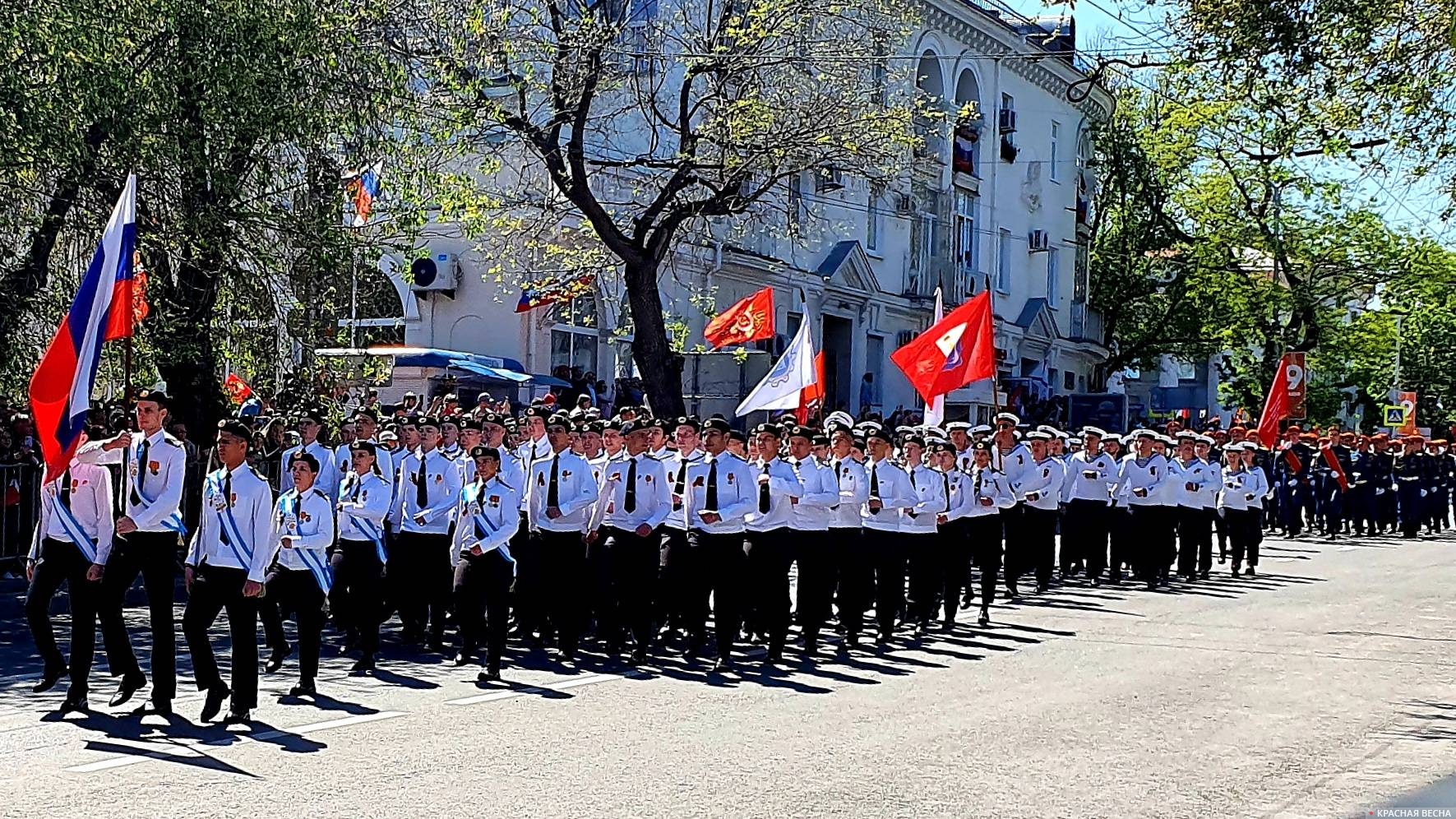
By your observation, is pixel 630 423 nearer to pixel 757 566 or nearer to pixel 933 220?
pixel 757 566

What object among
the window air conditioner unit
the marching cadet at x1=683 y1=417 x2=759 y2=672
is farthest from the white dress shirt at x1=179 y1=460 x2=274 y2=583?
the window air conditioner unit

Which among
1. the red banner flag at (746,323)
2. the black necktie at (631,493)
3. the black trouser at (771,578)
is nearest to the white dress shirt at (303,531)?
the black necktie at (631,493)

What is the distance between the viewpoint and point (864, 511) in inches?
599

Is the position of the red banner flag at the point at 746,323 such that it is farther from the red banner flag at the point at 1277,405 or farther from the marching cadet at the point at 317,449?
the marching cadet at the point at 317,449

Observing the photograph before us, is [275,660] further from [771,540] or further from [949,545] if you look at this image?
[949,545]

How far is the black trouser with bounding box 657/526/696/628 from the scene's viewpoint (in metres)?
13.6

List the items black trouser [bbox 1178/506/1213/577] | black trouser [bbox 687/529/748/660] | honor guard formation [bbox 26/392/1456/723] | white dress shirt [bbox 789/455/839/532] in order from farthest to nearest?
black trouser [bbox 1178/506/1213/577] < white dress shirt [bbox 789/455/839/532] < black trouser [bbox 687/529/748/660] < honor guard formation [bbox 26/392/1456/723]

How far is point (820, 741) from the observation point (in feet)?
32.3

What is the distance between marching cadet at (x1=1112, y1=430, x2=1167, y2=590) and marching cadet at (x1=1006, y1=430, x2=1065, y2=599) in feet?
5.02

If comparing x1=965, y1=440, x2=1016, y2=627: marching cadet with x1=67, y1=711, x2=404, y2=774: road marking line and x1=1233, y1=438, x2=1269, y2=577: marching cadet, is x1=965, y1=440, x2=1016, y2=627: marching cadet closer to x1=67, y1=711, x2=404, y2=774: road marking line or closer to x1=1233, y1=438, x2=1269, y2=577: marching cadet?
x1=1233, y1=438, x2=1269, y2=577: marching cadet

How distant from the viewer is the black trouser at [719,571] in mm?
13453

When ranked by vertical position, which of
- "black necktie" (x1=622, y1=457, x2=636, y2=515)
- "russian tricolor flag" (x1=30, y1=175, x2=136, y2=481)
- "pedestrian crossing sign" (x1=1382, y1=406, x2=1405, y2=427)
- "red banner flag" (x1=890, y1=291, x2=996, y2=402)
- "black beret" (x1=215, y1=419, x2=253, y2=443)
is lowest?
"black necktie" (x1=622, y1=457, x2=636, y2=515)

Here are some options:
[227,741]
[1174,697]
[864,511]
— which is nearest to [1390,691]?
[1174,697]

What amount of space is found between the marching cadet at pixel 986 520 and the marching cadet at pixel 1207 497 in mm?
4503
